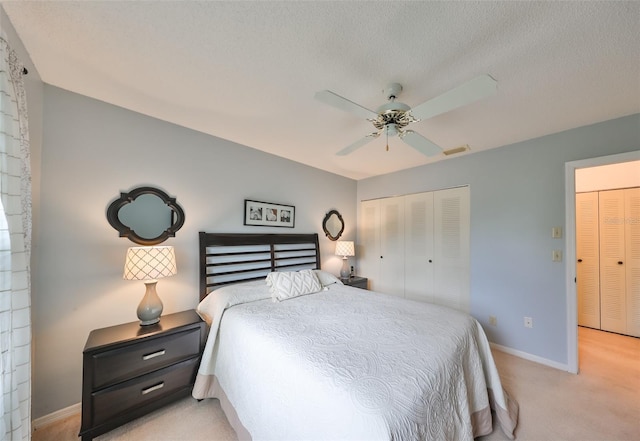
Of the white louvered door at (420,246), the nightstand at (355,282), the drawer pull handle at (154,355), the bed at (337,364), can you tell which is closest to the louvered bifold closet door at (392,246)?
the white louvered door at (420,246)

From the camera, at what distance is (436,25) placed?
3.96 feet

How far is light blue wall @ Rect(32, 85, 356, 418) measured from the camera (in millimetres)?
1704

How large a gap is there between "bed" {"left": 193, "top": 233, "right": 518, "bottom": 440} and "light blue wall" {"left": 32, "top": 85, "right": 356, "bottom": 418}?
44cm

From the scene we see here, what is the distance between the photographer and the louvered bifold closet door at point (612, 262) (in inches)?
124

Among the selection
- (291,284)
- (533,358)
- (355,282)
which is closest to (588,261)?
(533,358)

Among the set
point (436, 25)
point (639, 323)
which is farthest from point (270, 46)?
point (639, 323)

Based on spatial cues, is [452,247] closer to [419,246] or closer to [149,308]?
[419,246]

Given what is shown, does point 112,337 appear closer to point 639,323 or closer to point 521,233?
point 521,233

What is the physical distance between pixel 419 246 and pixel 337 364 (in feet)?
9.11

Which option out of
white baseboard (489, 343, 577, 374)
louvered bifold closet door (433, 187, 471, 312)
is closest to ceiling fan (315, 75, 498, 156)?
louvered bifold closet door (433, 187, 471, 312)

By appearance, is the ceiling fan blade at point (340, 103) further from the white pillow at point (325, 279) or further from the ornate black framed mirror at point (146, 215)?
the white pillow at point (325, 279)

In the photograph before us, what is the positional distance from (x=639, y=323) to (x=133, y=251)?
579 cm

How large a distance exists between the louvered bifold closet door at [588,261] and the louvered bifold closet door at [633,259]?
10.4 inches

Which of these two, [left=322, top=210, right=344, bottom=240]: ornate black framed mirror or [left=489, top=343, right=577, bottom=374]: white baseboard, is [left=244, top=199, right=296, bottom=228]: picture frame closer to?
[left=322, top=210, right=344, bottom=240]: ornate black framed mirror
